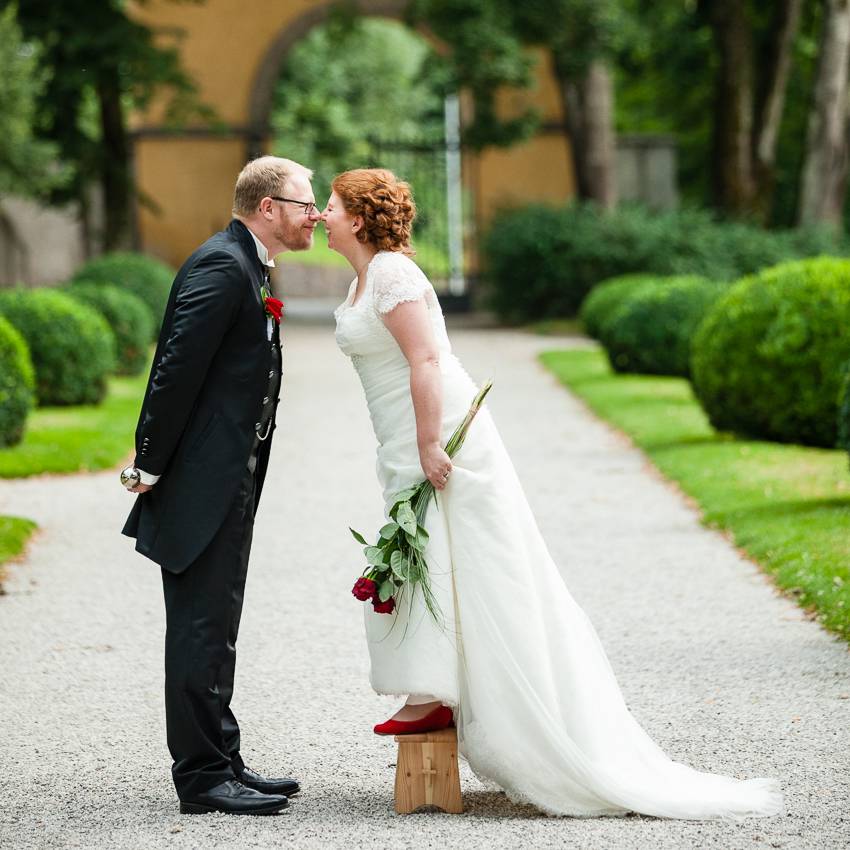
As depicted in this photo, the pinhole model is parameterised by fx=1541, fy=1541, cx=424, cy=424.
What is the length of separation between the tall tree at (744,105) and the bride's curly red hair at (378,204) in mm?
21084

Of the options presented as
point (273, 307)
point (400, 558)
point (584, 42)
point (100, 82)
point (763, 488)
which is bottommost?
point (763, 488)

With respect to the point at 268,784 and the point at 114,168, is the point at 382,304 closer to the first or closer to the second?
the point at 268,784

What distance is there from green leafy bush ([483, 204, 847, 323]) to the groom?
Result: 65.1 ft

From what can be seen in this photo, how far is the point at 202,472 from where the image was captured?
165 inches

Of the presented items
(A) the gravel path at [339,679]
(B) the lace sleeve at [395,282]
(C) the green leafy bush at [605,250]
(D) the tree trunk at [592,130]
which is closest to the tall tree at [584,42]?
(D) the tree trunk at [592,130]

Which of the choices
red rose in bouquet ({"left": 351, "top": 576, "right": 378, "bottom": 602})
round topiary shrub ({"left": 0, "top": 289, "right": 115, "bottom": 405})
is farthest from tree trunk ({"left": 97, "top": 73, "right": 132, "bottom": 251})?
red rose in bouquet ({"left": 351, "top": 576, "right": 378, "bottom": 602})

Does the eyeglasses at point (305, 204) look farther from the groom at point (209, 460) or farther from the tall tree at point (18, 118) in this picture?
the tall tree at point (18, 118)

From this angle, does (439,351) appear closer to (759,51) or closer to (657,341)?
(657,341)

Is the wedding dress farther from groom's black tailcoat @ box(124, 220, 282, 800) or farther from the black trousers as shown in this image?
the black trousers

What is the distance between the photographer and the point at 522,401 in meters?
15.5

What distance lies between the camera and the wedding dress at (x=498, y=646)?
Result: 4.17m

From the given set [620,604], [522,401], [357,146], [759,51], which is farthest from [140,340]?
[357,146]

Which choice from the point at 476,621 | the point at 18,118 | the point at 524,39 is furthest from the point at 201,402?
the point at 524,39

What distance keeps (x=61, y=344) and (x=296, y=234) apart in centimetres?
1065
